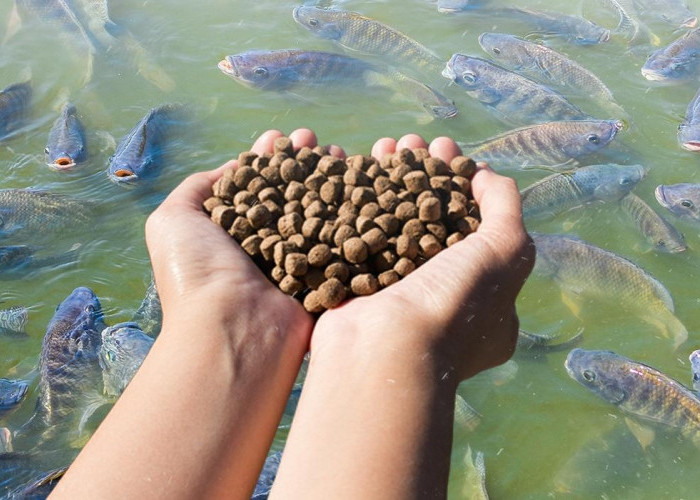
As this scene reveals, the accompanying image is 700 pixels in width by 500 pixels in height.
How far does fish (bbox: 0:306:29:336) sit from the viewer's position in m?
3.18

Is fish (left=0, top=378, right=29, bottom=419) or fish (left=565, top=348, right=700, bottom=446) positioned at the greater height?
fish (left=565, top=348, right=700, bottom=446)

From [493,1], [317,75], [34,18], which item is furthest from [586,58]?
[34,18]

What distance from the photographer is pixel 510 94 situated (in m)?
4.38

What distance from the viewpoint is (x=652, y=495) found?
104 inches

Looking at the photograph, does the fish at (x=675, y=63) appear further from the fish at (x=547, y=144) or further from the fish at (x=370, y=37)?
the fish at (x=370, y=37)

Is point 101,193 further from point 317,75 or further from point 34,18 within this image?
point 34,18

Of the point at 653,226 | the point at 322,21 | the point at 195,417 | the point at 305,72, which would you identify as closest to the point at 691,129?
the point at 653,226

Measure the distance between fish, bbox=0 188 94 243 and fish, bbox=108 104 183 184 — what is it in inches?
11.7

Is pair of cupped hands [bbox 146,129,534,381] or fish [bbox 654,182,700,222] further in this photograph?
fish [bbox 654,182,700,222]

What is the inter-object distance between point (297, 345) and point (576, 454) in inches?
57.8

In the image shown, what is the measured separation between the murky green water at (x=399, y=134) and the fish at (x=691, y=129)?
3.2 inches

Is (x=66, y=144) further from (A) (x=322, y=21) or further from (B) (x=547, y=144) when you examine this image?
(B) (x=547, y=144)

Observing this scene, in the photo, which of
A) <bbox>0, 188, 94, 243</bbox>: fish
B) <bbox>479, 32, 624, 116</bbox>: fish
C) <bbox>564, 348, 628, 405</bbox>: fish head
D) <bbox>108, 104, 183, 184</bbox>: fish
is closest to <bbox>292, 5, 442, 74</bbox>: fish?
<bbox>479, 32, 624, 116</bbox>: fish

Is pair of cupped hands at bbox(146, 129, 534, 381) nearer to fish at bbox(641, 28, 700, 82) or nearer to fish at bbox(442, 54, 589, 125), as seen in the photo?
fish at bbox(442, 54, 589, 125)
